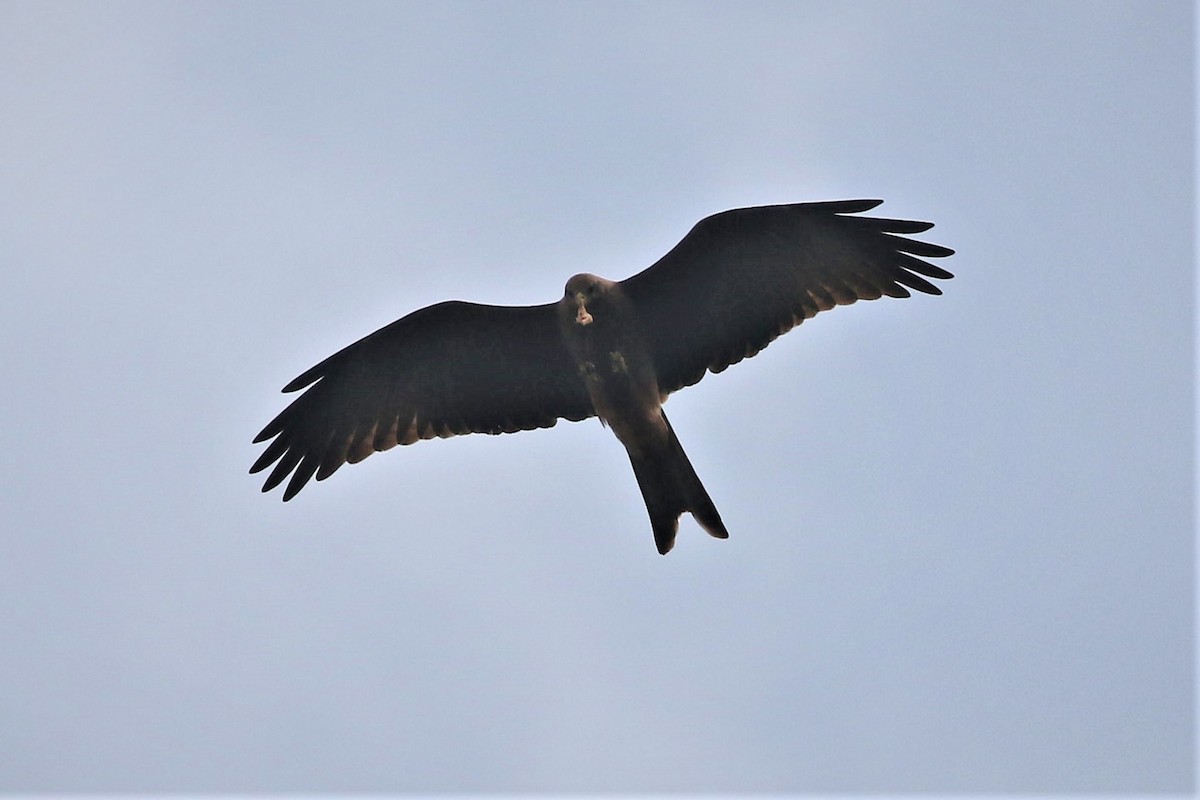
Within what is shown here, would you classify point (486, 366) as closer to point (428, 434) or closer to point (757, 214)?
point (428, 434)

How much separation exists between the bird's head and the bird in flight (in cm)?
1

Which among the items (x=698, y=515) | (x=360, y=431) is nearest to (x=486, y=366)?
(x=360, y=431)

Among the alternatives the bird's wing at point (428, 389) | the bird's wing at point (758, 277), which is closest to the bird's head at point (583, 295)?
the bird's wing at point (758, 277)

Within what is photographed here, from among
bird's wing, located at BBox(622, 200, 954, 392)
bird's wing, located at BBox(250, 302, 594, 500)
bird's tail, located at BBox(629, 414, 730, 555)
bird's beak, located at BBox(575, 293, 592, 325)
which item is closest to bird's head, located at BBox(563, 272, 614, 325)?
bird's beak, located at BBox(575, 293, 592, 325)

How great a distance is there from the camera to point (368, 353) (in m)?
11.5

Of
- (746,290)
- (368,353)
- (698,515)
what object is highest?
(746,290)

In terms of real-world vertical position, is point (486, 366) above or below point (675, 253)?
below

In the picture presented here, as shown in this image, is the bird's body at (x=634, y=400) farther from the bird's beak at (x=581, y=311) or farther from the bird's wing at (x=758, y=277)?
the bird's wing at (x=758, y=277)

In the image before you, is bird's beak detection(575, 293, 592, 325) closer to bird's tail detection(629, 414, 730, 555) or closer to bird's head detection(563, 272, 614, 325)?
bird's head detection(563, 272, 614, 325)

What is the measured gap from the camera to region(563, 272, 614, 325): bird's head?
10.6m

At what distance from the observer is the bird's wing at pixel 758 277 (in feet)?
35.2

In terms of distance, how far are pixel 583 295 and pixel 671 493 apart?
5.77 feet

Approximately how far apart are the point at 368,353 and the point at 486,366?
3.29 feet

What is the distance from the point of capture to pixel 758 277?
1101cm
